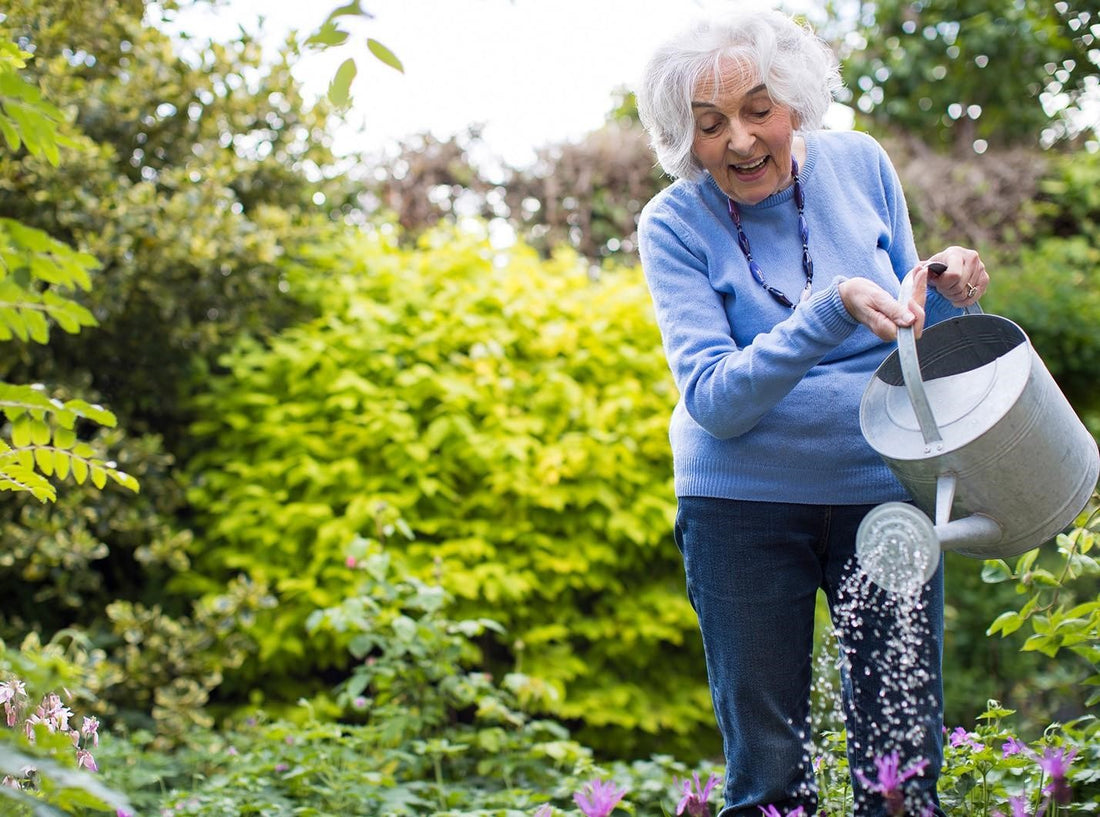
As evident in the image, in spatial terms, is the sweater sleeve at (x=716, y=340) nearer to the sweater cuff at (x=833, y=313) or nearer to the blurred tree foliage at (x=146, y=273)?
the sweater cuff at (x=833, y=313)

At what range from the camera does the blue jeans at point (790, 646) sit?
1.91 metres

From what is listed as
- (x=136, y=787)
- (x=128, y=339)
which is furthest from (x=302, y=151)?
(x=136, y=787)

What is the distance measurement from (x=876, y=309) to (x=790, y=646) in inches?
23.9

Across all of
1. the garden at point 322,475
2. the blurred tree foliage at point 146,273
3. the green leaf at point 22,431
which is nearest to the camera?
the green leaf at point 22,431

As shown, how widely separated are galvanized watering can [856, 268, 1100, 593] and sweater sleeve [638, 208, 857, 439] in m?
0.12

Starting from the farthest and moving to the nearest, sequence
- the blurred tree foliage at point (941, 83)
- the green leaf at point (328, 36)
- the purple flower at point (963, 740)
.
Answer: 1. the blurred tree foliage at point (941, 83)
2. the purple flower at point (963, 740)
3. the green leaf at point (328, 36)

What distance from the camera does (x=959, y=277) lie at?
5.99 ft

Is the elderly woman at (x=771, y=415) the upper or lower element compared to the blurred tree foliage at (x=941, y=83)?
lower

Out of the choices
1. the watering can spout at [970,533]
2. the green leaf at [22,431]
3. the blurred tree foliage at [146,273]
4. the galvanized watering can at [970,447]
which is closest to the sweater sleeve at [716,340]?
the galvanized watering can at [970,447]

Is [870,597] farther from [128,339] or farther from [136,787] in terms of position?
[128,339]

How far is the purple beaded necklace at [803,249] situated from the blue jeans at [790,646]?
1.15 feet

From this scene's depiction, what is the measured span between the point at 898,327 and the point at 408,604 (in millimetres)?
2035

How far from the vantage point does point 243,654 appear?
3977 mm


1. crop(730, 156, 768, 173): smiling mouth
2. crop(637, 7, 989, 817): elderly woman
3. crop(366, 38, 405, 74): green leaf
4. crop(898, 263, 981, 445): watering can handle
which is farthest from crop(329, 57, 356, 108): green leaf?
crop(898, 263, 981, 445): watering can handle
